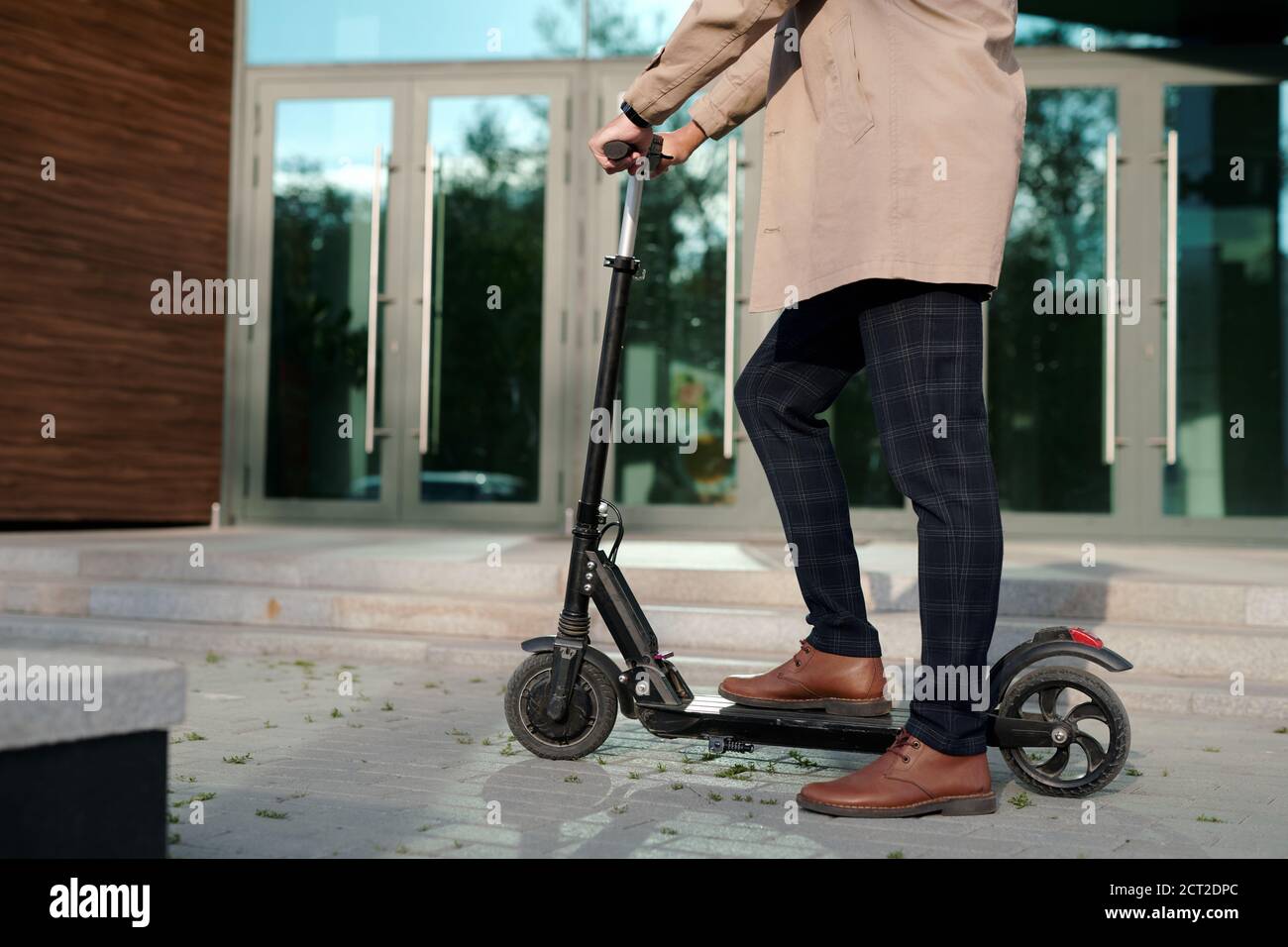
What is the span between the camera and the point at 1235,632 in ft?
14.4

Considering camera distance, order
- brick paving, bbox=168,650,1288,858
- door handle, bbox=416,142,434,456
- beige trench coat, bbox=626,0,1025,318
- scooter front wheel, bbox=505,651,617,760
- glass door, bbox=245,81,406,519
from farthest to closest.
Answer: glass door, bbox=245,81,406,519 → door handle, bbox=416,142,434,456 → scooter front wheel, bbox=505,651,617,760 → beige trench coat, bbox=626,0,1025,318 → brick paving, bbox=168,650,1288,858

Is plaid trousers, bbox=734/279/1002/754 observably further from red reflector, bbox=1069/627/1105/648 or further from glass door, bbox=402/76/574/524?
glass door, bbox=402/76/574/524

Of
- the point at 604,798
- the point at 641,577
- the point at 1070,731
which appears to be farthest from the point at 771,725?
the point at 641,577

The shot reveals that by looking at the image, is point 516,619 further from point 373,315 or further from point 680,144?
point 373,315

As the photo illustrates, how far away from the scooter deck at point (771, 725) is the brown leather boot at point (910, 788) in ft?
0.57

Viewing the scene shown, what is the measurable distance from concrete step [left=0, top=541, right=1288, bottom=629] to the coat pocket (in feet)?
8.62

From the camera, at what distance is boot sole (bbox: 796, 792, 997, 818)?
241 cm

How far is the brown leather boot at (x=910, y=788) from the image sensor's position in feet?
7.90

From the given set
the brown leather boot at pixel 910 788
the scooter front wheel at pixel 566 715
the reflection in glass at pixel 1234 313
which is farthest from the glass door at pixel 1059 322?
the brown leather boot at pixel 910 788

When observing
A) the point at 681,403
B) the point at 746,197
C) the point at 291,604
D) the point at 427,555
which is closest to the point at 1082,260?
the point at 746,197

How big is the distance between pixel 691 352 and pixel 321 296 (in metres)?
2.54

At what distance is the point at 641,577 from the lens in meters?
5.23

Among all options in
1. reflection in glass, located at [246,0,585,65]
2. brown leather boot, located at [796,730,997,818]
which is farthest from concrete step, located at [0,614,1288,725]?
reflection in glass, located at [246,0,585,65]

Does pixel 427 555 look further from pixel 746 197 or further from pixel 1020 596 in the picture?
pixel 746 197
